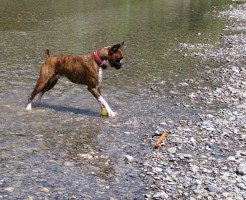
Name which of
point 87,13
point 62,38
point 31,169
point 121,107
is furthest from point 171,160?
point 87,13

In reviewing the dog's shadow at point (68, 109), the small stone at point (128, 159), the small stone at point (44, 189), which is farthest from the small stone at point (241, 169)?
the dog's shadow at point (68, 109)

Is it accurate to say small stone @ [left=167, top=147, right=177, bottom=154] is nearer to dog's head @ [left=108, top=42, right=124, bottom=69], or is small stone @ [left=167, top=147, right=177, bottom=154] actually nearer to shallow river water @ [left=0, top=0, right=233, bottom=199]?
shallow river water @ [left=0, top=0, right=233, bottom=199]

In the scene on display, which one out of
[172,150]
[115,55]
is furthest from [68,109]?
[172,150]

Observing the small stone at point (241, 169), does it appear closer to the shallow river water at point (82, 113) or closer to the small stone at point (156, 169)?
the small stone at point (156, 169)

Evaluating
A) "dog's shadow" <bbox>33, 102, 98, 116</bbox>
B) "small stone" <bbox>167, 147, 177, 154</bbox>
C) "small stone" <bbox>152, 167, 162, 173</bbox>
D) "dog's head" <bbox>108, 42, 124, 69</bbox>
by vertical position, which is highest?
"dog's head" <bbox>108, 42, 124, 69</bbox>

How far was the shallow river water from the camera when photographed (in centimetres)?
741

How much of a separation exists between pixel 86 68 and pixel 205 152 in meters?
3.86

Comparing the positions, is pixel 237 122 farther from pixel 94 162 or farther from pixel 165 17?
pixel 165 17

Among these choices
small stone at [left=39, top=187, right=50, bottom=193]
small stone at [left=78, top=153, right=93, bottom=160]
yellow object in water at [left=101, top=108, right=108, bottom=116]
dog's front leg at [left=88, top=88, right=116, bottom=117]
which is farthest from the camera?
yellow object in water at [left=101, top=108, right=108, bottom=116]

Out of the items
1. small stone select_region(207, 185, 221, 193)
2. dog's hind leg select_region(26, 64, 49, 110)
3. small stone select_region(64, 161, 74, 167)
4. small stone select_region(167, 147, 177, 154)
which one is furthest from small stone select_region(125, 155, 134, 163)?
dog's hind leg select_region(26, 64, 49, 110)

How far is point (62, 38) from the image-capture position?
2266cm

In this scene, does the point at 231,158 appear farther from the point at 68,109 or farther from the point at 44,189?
the point at 68,109

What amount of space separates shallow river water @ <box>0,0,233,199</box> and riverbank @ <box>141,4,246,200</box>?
42 centimetres

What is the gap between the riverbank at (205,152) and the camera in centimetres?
708
